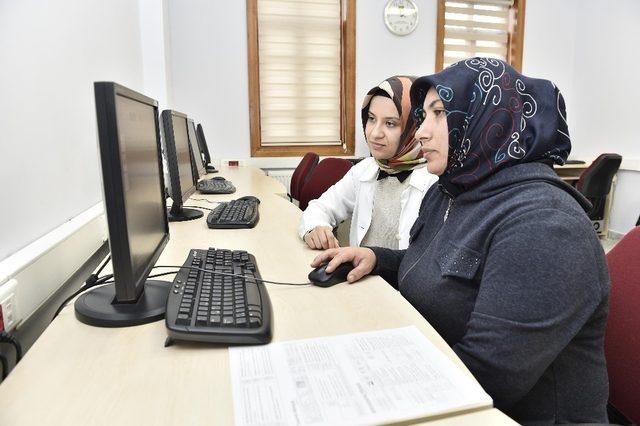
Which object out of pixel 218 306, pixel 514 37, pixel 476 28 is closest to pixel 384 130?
pixel 218 306

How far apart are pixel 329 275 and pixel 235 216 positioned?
81 centimetres

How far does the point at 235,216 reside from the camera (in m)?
1.78

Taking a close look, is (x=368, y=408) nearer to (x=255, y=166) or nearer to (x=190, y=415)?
(x=190, y=415)

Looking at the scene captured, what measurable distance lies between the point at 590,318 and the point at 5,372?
115 centimetres

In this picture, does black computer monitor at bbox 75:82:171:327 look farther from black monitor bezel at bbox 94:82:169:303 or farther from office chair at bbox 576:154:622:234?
office chair at bbox 576:154:622:234

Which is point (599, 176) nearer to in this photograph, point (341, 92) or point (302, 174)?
point (341, 92)

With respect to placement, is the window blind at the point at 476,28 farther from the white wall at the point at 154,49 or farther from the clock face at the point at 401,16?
the white wall at the point at 154,49

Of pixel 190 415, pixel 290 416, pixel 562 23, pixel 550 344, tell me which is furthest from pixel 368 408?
pixel 562 23

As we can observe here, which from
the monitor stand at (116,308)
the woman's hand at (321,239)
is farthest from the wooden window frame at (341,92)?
the monitor stand at (116,308)

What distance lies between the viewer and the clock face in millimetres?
4605

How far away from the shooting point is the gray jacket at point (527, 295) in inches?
30.1

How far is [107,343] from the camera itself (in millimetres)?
768

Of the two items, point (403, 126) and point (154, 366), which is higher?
point (403, 126)

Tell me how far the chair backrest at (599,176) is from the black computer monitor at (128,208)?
157 inches
